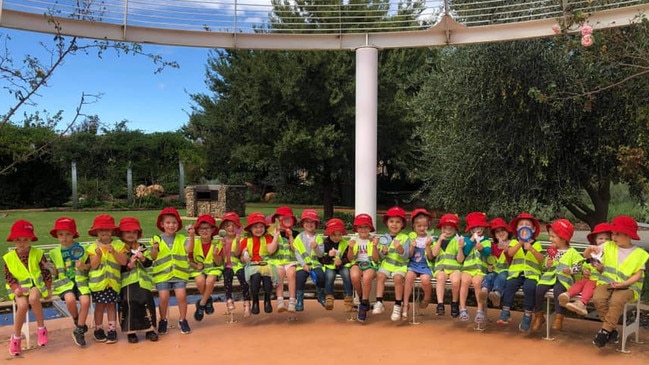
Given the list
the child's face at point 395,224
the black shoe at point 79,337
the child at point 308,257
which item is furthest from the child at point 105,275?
the child's face at point 395,224

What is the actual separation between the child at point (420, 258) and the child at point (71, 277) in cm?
285

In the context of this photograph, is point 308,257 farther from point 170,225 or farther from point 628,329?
point 628,329

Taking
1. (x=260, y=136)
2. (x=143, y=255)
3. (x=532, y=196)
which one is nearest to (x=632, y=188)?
(x=532, y=196)

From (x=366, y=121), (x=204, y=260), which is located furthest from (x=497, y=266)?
(x=204, y=260)

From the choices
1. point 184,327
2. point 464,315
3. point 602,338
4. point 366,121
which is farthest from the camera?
point 366,121

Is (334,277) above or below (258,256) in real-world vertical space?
below

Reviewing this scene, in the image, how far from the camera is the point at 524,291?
15.2 ft

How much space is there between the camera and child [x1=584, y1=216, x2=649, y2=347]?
166 inches

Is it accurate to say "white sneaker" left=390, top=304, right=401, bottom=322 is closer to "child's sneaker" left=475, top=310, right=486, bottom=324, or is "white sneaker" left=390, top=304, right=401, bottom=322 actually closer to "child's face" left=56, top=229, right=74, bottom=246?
"child's sneaker" left=475, top=310, right=486, bottom=324

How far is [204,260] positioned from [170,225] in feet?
1.58

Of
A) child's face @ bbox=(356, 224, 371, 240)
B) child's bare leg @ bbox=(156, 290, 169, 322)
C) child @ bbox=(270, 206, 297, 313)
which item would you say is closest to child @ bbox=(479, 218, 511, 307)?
child's face @ bbox=(356, 224, 371, 240)

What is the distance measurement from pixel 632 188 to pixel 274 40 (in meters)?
6.37

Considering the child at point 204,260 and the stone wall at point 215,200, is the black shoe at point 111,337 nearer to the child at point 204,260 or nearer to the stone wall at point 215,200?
the child at point 204,260

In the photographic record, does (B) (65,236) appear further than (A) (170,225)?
No
